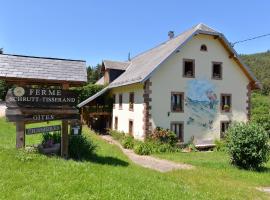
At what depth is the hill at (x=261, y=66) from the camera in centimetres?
8857

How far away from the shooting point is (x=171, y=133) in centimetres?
2238

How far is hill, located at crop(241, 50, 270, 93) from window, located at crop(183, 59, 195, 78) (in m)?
66.5

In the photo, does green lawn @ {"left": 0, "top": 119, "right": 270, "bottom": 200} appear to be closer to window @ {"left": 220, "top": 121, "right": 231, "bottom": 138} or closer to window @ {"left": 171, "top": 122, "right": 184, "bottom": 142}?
window @ {"left": 171, "top": 122, "right": 184, "bottom": 142}

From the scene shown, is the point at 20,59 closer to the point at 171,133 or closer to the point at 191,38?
the point at 171,133

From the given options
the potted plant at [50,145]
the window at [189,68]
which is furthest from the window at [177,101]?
the potted plant at [50,145]

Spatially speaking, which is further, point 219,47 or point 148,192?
point 219,47

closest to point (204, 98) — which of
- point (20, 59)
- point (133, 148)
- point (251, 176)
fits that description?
point (133, 148)

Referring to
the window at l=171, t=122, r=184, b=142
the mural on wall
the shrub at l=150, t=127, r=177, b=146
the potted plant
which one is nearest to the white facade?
the mural on wall

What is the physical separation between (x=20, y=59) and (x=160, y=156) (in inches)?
428

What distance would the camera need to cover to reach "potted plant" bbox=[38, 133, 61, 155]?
39.7 ft

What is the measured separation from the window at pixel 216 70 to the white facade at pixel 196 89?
28cm

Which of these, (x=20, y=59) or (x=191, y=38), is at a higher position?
(x=191, y=38)

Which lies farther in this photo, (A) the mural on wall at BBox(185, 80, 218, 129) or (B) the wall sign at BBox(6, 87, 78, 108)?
(A) the mural on wall at BBox(185, 80, 218, 129)

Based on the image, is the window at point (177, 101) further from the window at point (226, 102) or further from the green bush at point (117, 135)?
the green bush at point (117, 135)
